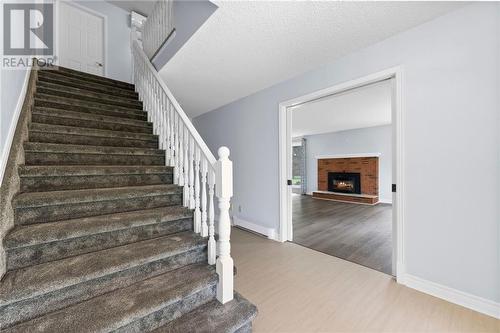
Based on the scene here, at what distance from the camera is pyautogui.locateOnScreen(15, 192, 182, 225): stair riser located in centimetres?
141

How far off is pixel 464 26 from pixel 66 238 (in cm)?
323

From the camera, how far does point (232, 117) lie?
3.93 meters

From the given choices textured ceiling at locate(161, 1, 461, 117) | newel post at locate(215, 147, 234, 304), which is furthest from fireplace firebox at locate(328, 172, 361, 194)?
newel post at locate(215, 147, 234, 304)

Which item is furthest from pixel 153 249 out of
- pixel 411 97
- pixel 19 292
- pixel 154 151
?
pixel 411 97

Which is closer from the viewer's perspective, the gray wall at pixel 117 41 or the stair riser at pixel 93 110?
the stair riser at pixel 93 110

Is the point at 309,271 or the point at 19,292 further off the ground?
the point at 19,292

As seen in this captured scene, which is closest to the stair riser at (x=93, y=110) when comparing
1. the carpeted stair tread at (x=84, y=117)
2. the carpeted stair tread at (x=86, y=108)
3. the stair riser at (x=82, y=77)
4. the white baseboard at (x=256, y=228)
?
the carpeted stair tread at (x=86, y=108)

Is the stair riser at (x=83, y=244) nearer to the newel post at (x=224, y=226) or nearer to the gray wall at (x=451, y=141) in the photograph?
the newel post at (x=224, y=226)

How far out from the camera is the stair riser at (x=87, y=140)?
6.40 ft

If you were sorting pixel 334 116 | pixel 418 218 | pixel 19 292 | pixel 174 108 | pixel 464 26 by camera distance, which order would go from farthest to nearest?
pixel 334 116 → pixel 174 108 → pixel 418 218 → pixel 464 26 → pixel 19 292

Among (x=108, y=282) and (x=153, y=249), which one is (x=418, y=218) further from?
(x=108, y=282)

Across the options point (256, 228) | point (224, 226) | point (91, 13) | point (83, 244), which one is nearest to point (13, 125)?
point (83, 244)

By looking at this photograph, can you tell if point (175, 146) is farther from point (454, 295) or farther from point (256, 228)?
point (454, 295)

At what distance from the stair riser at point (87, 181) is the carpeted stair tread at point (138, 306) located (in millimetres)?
1014
